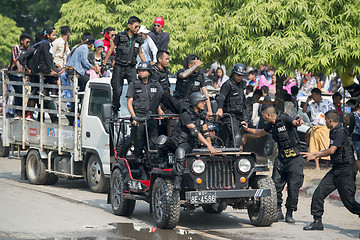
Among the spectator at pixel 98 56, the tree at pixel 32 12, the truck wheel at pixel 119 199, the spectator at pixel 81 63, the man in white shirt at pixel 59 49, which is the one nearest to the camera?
the truck wheel at pixel 119 199

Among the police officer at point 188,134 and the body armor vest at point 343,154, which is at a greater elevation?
the police officer at point 188,134

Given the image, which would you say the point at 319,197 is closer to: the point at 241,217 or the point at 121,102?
the point at 241,217

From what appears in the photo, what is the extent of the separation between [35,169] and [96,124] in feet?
8.03

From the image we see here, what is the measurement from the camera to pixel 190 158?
10.2 m

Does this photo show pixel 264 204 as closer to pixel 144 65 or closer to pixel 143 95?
pixel 143 95

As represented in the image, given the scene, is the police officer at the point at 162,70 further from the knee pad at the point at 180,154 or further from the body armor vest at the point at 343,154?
the body armor vest at the point at 343,154

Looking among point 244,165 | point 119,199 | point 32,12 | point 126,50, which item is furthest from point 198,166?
point 32,12

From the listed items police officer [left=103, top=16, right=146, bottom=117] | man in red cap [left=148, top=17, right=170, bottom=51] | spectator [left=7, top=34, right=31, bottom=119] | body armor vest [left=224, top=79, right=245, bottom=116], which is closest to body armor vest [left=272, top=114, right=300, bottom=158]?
body armor vest [left=224, top=79, right=245, bottom=116]

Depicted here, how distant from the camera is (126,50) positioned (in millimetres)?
13727

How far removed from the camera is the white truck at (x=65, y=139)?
45.3ft

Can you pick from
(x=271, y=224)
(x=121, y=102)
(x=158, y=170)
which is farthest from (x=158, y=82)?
(x=271, y=224)

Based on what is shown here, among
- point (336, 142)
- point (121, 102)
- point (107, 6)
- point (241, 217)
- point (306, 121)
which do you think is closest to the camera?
point (336, 142)

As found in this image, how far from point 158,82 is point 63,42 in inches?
220

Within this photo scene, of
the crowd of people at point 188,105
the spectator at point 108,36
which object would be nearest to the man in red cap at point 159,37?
the crowd of people at point 188,105
